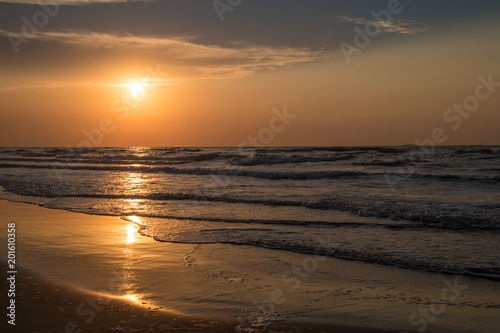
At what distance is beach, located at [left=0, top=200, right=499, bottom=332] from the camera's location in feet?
14.3

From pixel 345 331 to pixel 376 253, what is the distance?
336 cm

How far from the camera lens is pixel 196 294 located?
5.28 meters

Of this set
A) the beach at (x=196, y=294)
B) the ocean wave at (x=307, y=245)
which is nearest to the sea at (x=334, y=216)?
the ocean wave at (x=307, y=245)

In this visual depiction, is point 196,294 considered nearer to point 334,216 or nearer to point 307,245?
point 307,245

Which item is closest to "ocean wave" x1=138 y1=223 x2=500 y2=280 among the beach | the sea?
the sea

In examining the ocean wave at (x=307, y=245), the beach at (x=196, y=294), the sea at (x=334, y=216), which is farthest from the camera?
the sea at (x=334, y=216)

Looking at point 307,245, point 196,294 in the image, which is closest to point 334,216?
point 307,245

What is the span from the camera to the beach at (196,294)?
437 centimetres

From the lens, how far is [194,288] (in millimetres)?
5523

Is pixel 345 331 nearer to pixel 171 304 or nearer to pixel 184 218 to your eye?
pixel 171 304

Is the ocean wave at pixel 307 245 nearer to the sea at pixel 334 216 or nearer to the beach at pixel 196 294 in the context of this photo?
the sea at pixel 334 216

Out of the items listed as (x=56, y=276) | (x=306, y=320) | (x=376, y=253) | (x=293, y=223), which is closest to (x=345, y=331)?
(x=306, y=320)

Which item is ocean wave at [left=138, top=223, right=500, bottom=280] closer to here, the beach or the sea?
the sea

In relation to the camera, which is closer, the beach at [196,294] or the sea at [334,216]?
the beach at [196,294]
